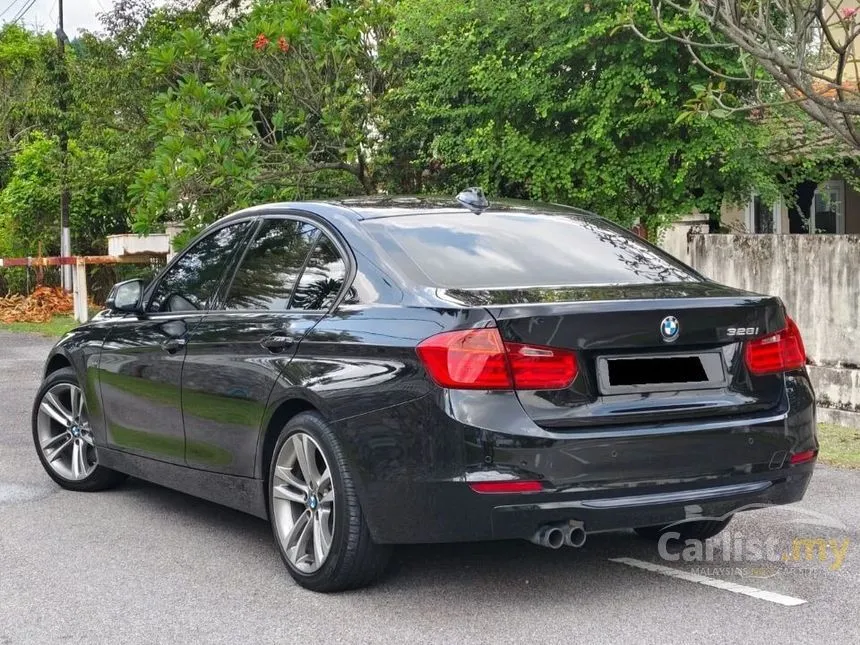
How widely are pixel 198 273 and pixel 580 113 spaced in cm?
673

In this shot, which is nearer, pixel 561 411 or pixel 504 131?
pixel 561 411

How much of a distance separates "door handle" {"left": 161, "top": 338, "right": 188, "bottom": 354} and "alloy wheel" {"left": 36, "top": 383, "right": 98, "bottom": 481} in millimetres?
1132

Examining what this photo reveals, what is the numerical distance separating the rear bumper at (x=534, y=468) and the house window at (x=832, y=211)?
723 inches

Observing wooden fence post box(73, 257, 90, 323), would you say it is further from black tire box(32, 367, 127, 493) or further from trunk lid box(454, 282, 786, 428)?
trunk lid box(454, 282, 786, 428)

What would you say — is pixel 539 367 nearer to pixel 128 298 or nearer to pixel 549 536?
pixel 549 536

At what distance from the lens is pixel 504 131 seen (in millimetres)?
12617

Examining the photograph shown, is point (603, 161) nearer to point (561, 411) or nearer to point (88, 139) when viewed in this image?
point (561, 411)

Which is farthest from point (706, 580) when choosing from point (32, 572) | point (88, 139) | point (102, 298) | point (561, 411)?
point (102, 298)

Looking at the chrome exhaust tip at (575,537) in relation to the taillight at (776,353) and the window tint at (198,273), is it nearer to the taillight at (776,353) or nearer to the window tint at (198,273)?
the taillight at (776,353)

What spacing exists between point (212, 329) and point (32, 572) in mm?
1344

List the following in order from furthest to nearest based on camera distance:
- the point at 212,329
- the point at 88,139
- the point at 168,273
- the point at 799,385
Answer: the point at 88,139 < the point at 168,273 < the point at 212,329 < the point at 799,385

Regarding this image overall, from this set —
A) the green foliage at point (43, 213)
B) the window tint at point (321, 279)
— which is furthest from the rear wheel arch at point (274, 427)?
the green foliage at point (43, 213)

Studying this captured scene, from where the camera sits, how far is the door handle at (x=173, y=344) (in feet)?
20.4

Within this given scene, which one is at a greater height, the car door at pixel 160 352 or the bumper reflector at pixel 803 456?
the car door at pixel 160 352
